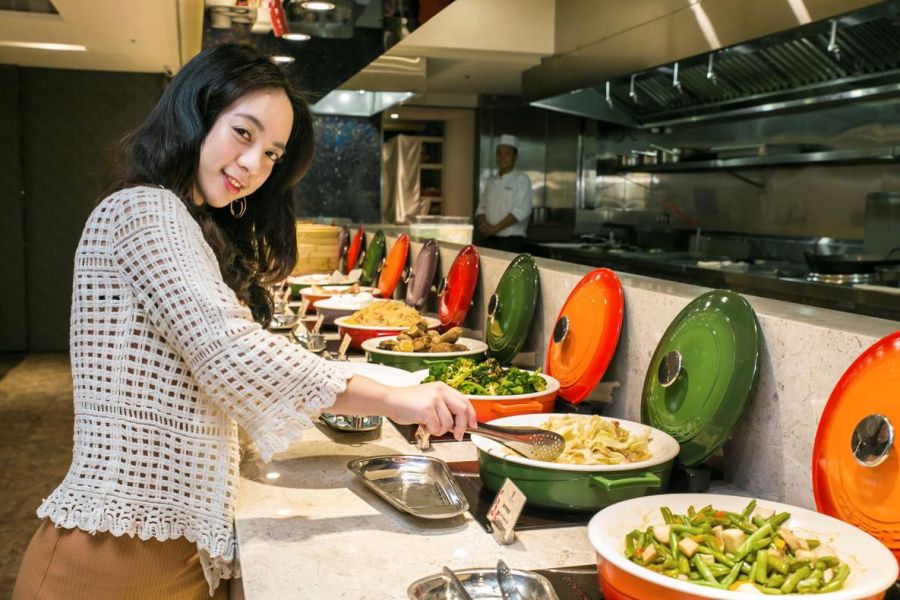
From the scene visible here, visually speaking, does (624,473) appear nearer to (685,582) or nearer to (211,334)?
(685,582)

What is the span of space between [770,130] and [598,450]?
5.09 m

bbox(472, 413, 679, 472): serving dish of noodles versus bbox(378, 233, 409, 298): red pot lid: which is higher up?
bbox(378, 233, 409, 298): red pot lid

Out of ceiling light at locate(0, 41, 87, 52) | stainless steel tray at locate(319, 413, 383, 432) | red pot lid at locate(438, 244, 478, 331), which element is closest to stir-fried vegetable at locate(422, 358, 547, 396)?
stainless steel tray at locate(319, 413, 383, 432)

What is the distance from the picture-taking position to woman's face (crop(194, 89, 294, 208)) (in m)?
1.30

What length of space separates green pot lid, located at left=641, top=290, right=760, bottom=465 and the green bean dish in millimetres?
296

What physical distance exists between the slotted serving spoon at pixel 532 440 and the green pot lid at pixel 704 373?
0.73 ft

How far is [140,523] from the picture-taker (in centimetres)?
121

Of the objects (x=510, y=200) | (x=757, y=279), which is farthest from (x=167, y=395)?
(x=510, y=200)

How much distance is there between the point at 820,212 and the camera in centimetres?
546

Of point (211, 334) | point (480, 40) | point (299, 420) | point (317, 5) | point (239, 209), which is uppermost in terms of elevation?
point (480, 40)

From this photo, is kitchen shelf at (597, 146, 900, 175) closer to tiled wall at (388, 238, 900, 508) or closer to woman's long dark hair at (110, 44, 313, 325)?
tiled wall at (388, 238, 900, 508)

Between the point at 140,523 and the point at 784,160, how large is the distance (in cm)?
513

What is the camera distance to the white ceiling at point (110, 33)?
209 inches

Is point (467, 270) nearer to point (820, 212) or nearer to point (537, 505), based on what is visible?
point (537, 505)
